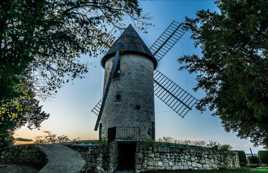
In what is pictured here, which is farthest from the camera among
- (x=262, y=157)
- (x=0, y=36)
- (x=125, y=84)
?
(x=262, y=157)

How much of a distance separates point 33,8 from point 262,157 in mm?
24282

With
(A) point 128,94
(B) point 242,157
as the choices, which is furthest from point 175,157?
(B) point 242,157

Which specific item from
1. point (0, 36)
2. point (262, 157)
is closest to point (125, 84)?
point (0, 36)

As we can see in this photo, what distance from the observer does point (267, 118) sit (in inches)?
393

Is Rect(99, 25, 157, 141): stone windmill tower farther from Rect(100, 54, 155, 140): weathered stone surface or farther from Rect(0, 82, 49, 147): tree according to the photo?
Rect(0, 82, 49, 147): tree

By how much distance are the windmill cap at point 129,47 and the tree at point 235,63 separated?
226 inches

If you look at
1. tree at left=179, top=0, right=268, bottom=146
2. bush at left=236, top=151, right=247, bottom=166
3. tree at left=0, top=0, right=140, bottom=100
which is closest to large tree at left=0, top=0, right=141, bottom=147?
tree at left=0, top=0, right=140, bottom=100

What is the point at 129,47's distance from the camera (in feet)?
58.0

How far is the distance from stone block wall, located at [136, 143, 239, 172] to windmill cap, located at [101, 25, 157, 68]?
7.29m

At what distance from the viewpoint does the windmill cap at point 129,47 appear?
17.5 metres

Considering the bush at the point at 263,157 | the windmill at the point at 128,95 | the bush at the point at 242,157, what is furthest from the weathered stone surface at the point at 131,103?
the bush at the point at 263,157

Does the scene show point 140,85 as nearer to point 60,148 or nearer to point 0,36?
point 60,148

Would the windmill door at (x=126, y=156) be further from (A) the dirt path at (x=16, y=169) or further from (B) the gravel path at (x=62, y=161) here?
(A) the dirt path at (x=16, y=169)

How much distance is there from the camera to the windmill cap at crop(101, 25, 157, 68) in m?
17.5
